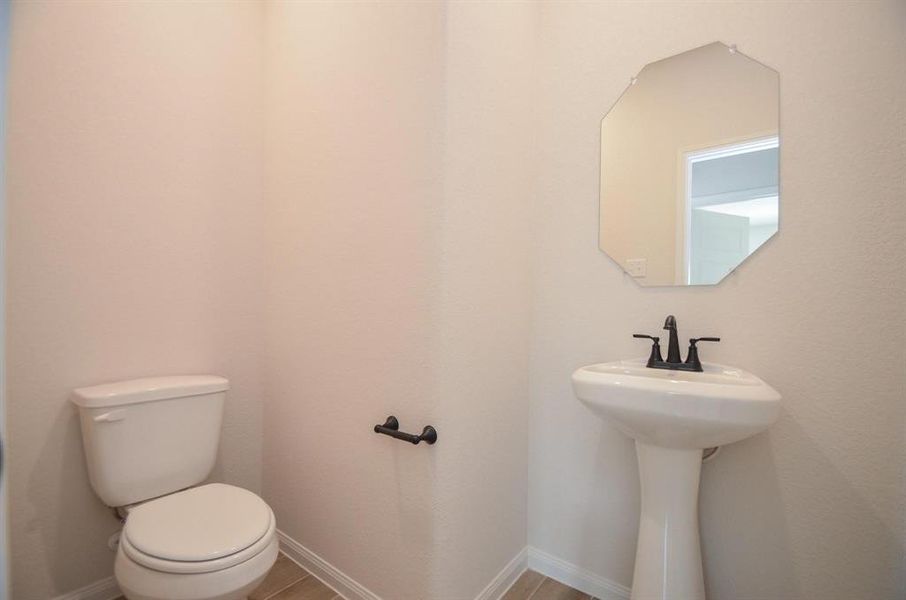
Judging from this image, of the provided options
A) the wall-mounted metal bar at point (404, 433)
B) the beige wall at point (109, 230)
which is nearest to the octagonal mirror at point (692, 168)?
the wall-mounted metal bar at point (404, 433)

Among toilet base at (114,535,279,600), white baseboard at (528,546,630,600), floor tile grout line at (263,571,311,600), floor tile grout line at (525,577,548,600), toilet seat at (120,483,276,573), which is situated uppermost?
toilet seat at (120,483,276,573)

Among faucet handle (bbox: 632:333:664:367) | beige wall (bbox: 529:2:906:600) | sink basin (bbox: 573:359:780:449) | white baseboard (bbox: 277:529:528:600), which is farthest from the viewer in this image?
white baseboard (bbox: 277:529:528:600)

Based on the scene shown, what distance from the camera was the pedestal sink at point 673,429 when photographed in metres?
0.94

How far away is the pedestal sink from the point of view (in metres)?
0.94

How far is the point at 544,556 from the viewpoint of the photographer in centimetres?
159

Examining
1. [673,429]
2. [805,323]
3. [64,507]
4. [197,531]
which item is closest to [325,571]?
[197,531]

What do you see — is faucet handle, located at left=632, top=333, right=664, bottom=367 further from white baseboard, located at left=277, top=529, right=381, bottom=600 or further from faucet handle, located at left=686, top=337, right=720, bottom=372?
white baseboard, located at left=277, top=529, right=381, bottom=600

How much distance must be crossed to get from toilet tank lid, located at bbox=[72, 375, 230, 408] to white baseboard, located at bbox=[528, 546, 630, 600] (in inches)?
54.2

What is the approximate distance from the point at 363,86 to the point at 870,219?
5.14 ft

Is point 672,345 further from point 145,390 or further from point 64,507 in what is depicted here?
point 64,507

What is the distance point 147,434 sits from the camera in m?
Result: 1.29

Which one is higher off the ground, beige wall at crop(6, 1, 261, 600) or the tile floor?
beige wall at crop(6, 1, 261, 600)

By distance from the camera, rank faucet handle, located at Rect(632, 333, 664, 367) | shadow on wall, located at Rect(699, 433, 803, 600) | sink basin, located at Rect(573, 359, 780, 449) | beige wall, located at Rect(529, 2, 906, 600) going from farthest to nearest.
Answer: faucet handle, located at Rect(632, 333, 664, 367) → shadow on wall, located at Rect(699, 433, 803, 600) → beige wall, located at Rect(529, 2, 906, 600) → sink basin, located at Rect(573, 359, 780, 449)

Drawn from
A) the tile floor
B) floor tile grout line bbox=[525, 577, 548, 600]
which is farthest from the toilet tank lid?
floor tile grout line bbox=[525, 577, 548, 600]
